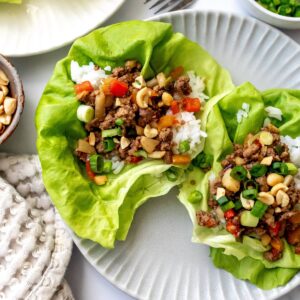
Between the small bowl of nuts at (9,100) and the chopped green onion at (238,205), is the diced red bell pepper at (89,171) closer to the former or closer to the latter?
the small bowl of nuts at (9,100)

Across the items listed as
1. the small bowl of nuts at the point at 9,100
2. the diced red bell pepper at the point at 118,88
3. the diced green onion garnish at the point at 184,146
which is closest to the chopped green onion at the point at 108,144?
the diced red bell pepper at the point at 118,88

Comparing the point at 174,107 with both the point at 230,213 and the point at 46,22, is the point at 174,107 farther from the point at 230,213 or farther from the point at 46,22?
the point at 46,22

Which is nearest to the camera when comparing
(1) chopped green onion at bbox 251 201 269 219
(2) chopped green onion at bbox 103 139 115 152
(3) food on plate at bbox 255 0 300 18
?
(1) chopped green onion at bbox 251 201 269 219

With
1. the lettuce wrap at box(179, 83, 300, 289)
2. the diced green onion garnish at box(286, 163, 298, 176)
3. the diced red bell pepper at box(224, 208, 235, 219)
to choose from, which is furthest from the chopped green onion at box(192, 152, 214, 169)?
the diced green onion garnish at box(286, 163, 298, 176)

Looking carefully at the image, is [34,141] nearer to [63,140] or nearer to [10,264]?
[63,140]

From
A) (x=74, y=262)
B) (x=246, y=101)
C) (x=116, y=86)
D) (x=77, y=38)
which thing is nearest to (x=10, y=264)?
(x=74, y=262)

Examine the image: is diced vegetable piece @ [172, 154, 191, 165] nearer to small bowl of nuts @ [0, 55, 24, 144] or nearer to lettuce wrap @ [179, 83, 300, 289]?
lettuce wrap @ [179, 83, 300, 289]
